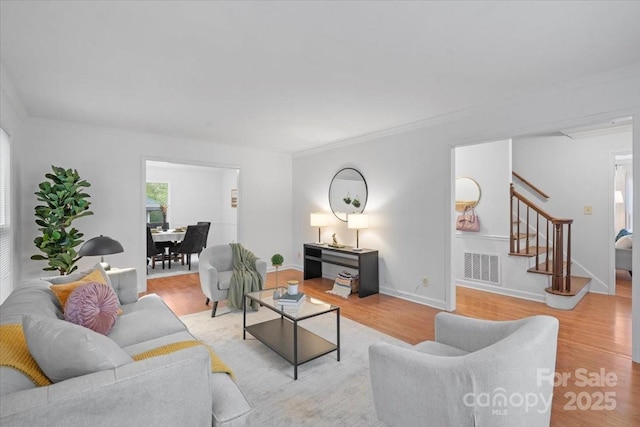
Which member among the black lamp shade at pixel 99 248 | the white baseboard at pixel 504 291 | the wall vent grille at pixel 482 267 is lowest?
the white baseboard at pixel 504 291

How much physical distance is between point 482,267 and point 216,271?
3.95 m

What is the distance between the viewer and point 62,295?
7.13ft

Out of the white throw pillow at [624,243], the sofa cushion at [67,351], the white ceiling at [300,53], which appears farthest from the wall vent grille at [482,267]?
the sofa cushion at [67,351]

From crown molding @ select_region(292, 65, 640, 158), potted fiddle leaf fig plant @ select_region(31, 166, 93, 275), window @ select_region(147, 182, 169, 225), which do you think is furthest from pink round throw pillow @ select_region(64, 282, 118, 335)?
window @ select_region(147, 182, 169, 225)

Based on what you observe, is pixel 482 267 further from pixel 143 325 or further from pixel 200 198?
pixel 200 198

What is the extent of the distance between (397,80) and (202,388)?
2760 mm

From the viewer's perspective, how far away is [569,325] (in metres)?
3.46

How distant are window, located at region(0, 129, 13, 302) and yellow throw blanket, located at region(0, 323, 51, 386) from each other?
2.62 metres

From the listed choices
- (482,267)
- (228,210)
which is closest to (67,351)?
(482,267)

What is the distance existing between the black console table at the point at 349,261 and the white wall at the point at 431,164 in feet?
0.59

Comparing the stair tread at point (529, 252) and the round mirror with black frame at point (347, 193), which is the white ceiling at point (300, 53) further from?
the stair tread at point (529, 252)

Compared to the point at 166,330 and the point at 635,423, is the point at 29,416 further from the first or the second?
the point at 635,423

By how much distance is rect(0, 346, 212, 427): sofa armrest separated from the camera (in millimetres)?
1025

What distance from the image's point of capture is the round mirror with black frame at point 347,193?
16.7 ft
